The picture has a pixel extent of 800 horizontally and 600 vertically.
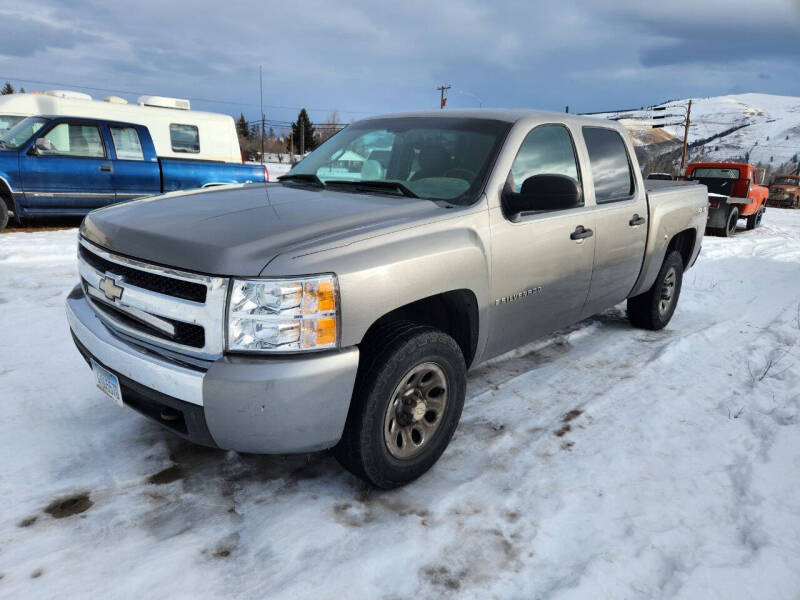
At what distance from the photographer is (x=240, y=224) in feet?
Answer: 7.91

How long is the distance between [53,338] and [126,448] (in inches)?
76.3

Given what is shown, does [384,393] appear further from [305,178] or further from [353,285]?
[305,178]

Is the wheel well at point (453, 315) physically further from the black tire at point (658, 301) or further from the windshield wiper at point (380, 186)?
the black tire at point (658, 301)

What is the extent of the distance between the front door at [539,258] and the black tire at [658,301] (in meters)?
1.60

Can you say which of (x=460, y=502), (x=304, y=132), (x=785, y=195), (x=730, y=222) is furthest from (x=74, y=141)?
(x=304, y=132)

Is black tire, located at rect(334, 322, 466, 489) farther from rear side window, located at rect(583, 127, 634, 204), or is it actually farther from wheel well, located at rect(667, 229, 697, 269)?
wheel well, located at rect(667, 229, 697, 269)

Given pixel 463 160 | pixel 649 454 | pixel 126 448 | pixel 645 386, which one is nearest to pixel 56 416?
pixel 126 448

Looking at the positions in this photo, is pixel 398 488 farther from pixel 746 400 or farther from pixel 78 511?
pixel 746 400

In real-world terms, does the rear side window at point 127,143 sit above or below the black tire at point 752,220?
above

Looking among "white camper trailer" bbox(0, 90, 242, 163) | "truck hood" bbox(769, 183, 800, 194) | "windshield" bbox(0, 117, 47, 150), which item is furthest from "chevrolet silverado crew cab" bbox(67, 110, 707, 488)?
"truck hood" bbox(769, 183, 800, 194)

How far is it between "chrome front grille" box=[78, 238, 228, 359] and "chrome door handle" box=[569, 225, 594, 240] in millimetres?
2249

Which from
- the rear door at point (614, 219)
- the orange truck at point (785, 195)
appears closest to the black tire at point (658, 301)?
the rear door at point (614, 219)

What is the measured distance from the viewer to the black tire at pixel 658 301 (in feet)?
16.6

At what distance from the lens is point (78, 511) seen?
242 centimetres
